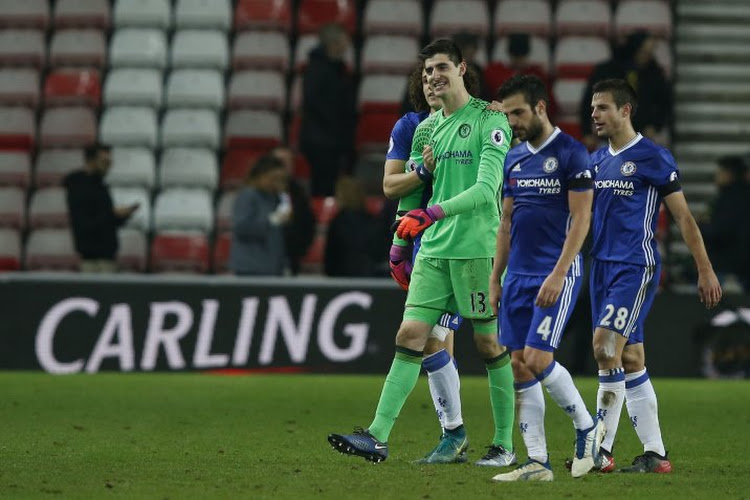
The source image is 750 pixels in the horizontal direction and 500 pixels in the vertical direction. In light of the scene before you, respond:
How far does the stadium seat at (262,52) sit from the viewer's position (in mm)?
17250

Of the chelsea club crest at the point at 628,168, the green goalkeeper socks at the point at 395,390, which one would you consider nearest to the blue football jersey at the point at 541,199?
the chelsea club crest at the point at 628,168

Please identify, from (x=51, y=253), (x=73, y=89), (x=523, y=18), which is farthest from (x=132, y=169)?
(x=523, y=18)

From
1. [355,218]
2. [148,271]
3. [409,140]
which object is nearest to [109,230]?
[148,271]

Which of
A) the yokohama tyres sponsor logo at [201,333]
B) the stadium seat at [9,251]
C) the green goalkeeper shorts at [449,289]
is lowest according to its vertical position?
the yokohama tyres sponsor logo at [201,333]

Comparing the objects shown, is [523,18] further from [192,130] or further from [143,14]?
[143,14]

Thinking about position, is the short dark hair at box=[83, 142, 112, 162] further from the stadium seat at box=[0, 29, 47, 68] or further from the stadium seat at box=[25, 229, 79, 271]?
the stadium seat at box=[0, 29, 47, 68]

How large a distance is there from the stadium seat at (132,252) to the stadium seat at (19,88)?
2523 mm

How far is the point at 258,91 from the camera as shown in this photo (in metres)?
17.0

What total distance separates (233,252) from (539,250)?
23.3 feet

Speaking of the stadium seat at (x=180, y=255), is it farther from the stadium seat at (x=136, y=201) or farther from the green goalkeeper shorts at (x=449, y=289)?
the green goalkeeper shorts at (x=449, y=289)

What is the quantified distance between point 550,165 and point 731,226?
24.9 ft

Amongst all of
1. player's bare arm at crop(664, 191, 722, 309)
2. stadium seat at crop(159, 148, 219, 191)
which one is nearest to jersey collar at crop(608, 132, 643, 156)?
player's bare arm at crop(664, 191, 722, 309)

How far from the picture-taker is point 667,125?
1647 centimetres

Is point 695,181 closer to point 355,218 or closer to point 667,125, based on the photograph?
point 667,125
